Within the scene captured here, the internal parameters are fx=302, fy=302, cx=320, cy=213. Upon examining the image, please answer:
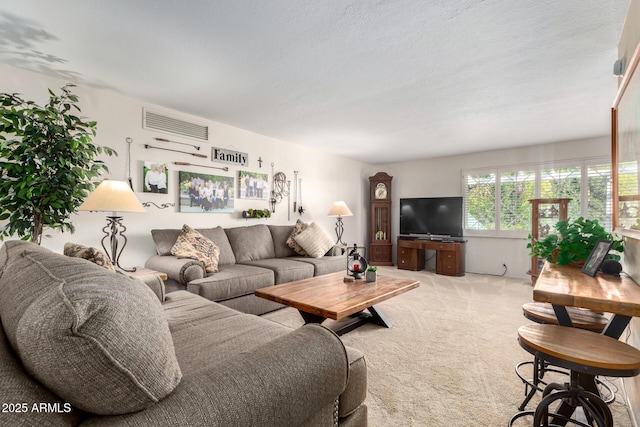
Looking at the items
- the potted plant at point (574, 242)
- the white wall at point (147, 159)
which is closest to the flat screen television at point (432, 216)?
the white wall at point (147, 159)

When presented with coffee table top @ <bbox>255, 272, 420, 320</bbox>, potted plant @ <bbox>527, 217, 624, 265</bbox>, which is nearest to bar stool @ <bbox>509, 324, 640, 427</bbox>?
potted plant @ <bbox>527, 217, 624, 265</bbox>

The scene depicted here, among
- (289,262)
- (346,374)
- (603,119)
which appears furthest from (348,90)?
(603,119)

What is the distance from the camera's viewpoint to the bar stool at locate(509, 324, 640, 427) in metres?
1.13

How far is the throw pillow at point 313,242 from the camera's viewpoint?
13.6 ft

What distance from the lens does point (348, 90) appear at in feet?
9.63

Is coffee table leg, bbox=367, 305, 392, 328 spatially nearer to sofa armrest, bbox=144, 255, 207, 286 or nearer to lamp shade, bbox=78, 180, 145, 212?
sofa armrest, bbox=144, 255, 207, 286

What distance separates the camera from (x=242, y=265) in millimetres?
3502

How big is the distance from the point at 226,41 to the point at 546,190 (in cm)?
525

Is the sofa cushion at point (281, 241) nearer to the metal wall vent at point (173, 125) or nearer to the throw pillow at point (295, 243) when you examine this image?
the throw pillow at point (295, 243)

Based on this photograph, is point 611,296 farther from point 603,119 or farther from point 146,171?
point 146,171

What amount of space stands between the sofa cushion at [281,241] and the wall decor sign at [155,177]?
1500 millimetres

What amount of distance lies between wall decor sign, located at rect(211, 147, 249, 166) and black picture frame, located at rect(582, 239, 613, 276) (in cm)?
381

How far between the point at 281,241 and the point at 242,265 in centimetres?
91

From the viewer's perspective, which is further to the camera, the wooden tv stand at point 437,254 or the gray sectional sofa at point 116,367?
the wooden tv stand at point 437,254
